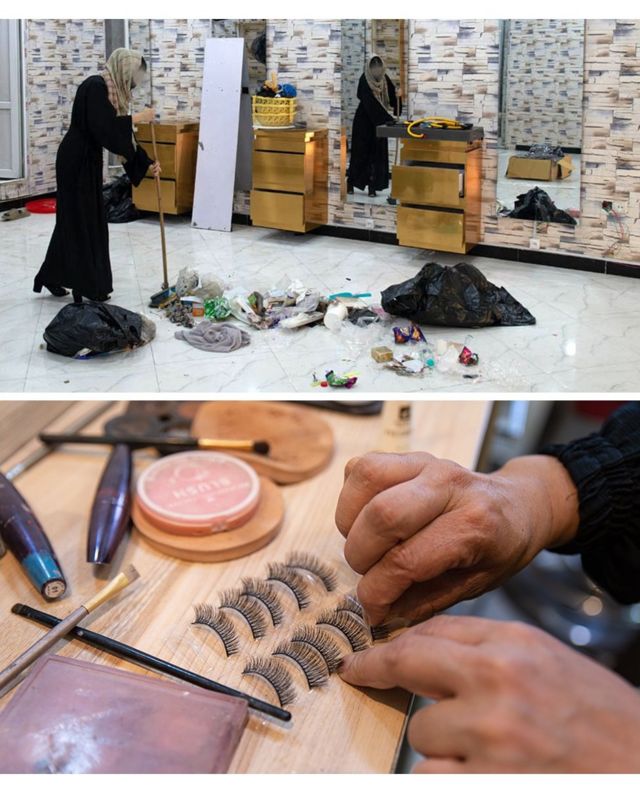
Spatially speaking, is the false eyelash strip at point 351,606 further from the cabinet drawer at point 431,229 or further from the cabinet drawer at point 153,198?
the cabinet drawer at point 153,198

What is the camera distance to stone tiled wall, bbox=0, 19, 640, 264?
3.70 meters

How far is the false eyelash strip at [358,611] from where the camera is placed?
959mm

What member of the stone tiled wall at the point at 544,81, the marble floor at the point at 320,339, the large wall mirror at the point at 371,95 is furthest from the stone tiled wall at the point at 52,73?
the stone tiled wall at the point at 544,81

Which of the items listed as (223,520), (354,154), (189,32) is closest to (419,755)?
(223,520)

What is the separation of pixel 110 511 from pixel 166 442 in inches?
11.1

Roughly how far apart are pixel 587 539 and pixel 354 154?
12.5 feet

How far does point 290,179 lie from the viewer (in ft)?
15.6

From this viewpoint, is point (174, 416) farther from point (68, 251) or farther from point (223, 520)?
point (68, 251)

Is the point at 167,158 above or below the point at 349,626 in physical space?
above

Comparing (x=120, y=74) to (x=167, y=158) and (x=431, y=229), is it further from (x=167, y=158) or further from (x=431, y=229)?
(x=167, y=158)

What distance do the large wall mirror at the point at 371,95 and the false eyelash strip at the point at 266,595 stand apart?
143 inches

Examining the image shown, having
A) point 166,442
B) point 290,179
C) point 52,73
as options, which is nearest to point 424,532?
point 166,442

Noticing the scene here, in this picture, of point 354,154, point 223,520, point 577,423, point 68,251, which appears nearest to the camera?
point 223,520
